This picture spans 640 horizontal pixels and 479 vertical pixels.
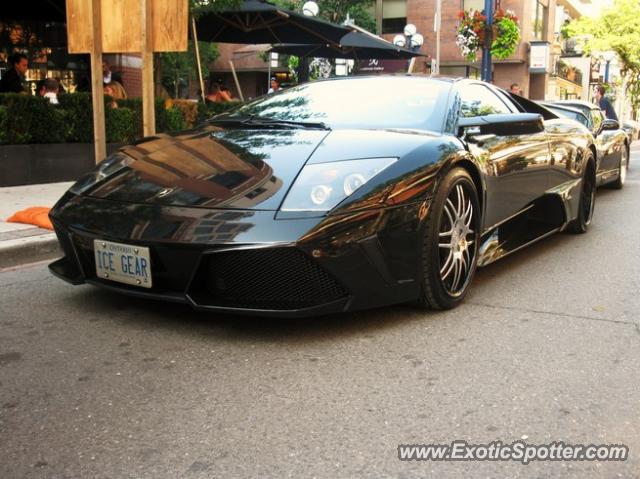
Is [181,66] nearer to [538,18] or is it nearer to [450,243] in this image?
[538,18]

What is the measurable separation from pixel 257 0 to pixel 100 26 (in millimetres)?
6234

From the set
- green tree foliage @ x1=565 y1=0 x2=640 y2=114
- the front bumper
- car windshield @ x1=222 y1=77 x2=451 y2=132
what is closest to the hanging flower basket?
car windshield @ x1=222 y1=77 x2=451 y2=132

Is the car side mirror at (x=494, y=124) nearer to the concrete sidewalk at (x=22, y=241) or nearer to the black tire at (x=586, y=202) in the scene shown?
the black tire at (x=586, y=202)

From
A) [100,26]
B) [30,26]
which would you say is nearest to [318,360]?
[100,26]

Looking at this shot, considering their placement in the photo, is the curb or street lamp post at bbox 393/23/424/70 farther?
street lamp post at bbox 393/23/424/70

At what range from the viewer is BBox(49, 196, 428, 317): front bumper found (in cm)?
289

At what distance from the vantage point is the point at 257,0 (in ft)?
39.0

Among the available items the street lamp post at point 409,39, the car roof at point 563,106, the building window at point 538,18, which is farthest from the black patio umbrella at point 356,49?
the building window at point 538,18

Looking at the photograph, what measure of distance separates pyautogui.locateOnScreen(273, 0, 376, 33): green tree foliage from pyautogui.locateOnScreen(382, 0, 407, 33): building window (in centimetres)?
81

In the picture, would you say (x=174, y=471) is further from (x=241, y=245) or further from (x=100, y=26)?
(x=100, y=26)

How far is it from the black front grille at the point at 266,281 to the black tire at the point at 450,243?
571 mm

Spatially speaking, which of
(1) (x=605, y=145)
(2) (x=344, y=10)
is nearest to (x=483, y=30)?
(1) (x=605, y=145)

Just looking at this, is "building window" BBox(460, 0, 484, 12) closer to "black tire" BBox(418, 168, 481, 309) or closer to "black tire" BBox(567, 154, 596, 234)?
"black tire" BBox(567, 154, 596, 234)

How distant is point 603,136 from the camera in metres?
8.53
